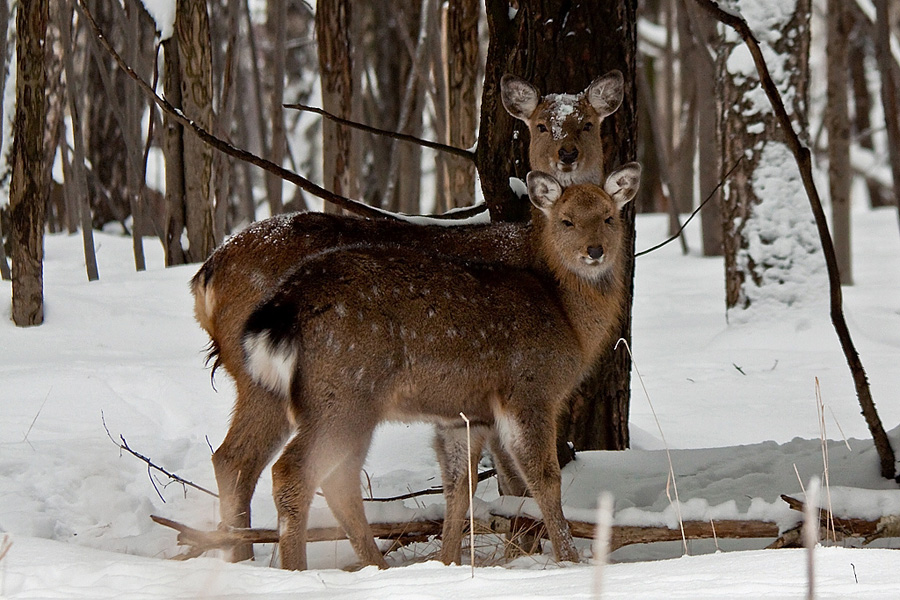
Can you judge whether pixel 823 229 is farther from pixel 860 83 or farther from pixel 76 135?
pixel 860 83

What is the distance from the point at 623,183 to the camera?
587cm

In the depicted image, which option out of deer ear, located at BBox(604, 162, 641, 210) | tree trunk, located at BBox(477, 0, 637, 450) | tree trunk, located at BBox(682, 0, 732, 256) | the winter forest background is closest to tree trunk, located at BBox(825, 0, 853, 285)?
the winter forest background

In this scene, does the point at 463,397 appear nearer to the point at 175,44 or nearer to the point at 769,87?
the point at 769,87

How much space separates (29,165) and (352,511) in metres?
4.89

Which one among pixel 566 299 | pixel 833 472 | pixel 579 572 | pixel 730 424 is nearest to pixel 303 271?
pixel 566 299

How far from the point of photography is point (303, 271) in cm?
496

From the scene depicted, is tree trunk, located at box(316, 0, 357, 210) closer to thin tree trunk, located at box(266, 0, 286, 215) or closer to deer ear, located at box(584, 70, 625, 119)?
thin tree trunk, located at box(266, 0, 286, 215)

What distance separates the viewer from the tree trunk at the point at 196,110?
32.6ft

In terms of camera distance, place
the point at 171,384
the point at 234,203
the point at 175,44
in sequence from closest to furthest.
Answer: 1. the point at 171,384
2. the point at 175,44
3. the point at 234,203

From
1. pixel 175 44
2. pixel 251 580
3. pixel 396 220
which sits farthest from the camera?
pixel 175 44

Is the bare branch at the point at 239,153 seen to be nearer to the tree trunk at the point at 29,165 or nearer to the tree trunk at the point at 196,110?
the tree trunk at the point at 29,165

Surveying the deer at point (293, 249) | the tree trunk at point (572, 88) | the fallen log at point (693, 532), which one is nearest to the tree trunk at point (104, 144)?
the tree trunk at point (572, 88)

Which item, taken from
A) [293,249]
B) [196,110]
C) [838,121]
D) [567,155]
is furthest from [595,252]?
[838,121]

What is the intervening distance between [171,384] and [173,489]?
145 cm
